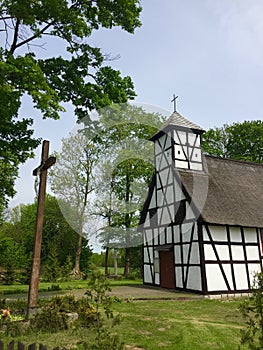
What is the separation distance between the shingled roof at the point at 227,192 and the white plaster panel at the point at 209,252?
1077 mm

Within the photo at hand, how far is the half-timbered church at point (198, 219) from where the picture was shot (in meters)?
12.3

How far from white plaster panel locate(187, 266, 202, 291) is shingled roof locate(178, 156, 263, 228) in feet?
7.01

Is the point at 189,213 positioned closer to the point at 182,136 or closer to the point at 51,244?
the point at 182,136

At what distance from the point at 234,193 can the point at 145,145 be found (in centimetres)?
633

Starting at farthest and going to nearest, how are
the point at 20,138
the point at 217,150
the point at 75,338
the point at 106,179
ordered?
the point at 217,150
the point at 106,179
the point at 20,138
the point at 75,338

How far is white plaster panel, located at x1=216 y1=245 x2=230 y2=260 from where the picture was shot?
12.4 meters

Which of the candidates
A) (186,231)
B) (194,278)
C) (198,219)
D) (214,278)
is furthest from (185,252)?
(198,219)

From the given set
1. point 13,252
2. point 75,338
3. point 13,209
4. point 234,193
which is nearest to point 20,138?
point 75,338

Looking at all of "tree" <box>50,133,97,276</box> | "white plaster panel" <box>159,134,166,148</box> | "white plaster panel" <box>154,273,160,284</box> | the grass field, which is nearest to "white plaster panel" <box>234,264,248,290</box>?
the grass field

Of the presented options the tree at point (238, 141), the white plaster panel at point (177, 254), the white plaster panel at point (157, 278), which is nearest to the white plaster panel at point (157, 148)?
the white plaster panel at point (177, 254)

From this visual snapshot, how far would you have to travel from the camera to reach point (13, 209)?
45.4 meters

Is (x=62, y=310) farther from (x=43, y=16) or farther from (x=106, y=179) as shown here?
(x=106, y=179)

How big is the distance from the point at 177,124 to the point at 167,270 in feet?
23.6

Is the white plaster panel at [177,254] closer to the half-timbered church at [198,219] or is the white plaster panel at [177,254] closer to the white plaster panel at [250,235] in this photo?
the half-timbered church at [198,219]
